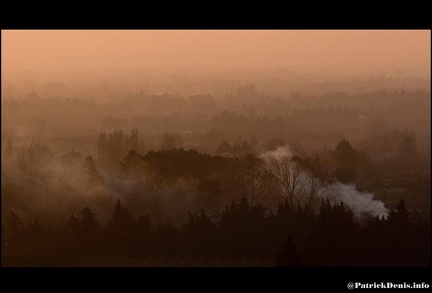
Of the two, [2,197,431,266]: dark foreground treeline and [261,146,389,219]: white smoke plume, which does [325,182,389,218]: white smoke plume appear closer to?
[261,146,389,219]: white smoke plume

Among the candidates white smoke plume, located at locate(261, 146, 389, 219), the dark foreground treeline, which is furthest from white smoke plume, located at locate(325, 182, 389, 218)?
the dark foreground treeline

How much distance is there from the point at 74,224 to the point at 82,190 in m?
10.6

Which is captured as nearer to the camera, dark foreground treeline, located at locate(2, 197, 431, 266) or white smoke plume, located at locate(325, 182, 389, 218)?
dark foreground treeline, located at locate(2, 197, 431, 266)

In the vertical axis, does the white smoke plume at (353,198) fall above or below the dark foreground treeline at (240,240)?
above

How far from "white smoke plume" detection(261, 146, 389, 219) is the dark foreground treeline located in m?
8.65

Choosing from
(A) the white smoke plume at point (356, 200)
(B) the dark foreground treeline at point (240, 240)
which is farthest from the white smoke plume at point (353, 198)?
(B) the dark foreground treeline at point (240, 240)

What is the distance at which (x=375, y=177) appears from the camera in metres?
49.2

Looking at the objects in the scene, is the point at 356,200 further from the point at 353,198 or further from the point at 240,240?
the point at 240,240

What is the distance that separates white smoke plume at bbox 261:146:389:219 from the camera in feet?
120

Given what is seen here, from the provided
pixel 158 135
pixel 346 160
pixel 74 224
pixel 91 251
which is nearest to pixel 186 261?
pixel 91 251

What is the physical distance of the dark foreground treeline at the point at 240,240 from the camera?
23.5 m

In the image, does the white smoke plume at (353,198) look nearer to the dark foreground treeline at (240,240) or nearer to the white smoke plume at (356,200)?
the white smoke plume at (356,200)

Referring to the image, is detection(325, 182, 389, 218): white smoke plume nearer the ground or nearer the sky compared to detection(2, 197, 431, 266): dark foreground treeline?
nearer the sky

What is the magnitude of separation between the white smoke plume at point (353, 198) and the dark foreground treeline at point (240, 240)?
8.65 metres
